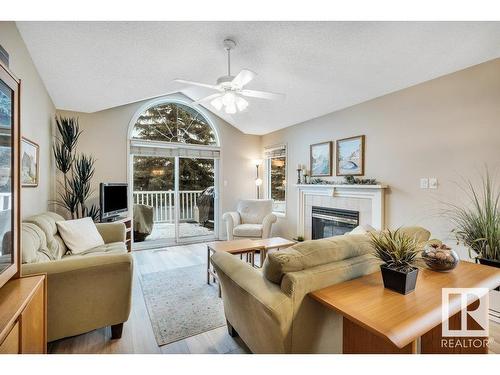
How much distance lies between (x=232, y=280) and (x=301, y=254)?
49 centimetres

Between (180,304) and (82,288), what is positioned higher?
(82,288)

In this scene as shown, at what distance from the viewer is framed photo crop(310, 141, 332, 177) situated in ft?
13.3

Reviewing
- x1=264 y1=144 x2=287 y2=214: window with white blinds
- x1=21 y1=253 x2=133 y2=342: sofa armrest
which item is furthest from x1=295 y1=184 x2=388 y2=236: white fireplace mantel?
x1=21 y1=253 x2=133 y2=342: sofa armrest

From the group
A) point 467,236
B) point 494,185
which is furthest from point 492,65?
point 467,236

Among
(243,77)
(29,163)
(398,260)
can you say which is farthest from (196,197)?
(398,260)

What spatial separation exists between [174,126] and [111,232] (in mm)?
2457

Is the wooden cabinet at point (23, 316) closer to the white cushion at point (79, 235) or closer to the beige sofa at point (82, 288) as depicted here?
the beige sofa at point (82, 288)

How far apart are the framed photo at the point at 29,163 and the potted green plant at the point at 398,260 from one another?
320 centimetres

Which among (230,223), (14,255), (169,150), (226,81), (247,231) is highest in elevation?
(226,81)

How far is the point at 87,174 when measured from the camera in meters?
3.67

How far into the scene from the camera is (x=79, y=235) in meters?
2.66

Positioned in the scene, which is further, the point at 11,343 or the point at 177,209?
the point at 177,209

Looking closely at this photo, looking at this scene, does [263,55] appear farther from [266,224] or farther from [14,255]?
[14,255]

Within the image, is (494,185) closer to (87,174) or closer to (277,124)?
(277,124)
